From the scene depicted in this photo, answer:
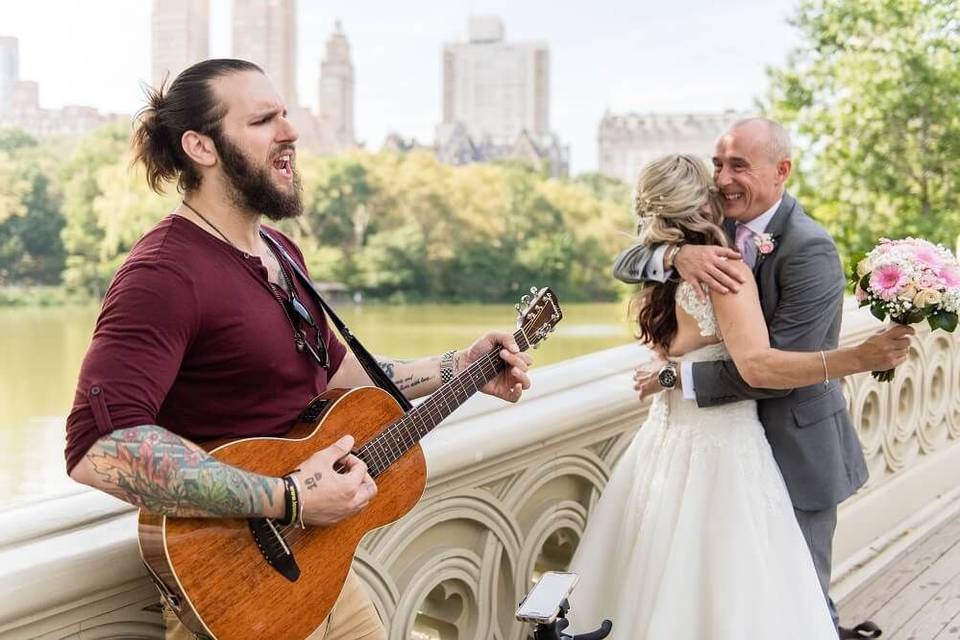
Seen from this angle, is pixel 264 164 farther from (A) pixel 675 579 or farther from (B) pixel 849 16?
(B) pixel 849 16

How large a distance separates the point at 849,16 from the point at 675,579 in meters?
22.6

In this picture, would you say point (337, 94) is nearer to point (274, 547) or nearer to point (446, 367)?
point (446, 367)

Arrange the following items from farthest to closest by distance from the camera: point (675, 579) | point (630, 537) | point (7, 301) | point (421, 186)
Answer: point (421, 186), point (7, 301), point (630, 537), point (675, 579)

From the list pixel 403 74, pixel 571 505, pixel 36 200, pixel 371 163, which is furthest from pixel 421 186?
pixel 571 505

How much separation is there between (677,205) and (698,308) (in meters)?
0.19

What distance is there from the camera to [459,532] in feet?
6.18

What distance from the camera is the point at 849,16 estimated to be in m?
22.0

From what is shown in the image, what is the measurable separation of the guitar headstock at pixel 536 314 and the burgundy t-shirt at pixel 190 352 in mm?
470

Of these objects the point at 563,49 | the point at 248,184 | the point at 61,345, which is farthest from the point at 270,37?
the point at 248,184

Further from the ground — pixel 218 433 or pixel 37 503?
pixel 218 433

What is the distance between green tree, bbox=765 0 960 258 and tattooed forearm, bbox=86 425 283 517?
68.9ft

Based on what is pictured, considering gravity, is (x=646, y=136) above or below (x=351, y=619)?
above

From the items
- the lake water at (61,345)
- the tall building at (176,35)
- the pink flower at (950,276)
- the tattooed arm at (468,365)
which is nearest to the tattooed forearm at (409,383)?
the tattooed arm at (468,365)

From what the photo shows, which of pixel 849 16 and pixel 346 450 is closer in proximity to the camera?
pixel 346 450
